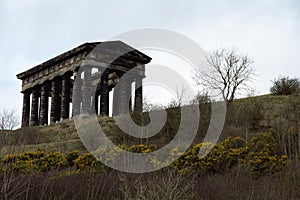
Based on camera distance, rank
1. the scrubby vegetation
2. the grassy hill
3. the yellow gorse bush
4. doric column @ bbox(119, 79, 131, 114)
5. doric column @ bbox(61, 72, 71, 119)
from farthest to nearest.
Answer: doric column @ bbox(61, 72, 71, 119) < doric column @ bbox(119, 79, 131, 114) < the grassy hill < the yellow gorse bush < the scrubby vegetation

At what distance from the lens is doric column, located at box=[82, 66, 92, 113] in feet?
103

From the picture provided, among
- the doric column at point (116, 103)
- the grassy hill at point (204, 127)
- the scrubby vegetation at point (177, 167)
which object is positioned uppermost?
the doric column at point (116, 103)

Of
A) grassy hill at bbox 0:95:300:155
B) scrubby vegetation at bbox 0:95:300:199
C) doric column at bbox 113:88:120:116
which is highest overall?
doric column at bbox 113:88:120:116

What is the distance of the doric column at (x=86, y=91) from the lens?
3125cm

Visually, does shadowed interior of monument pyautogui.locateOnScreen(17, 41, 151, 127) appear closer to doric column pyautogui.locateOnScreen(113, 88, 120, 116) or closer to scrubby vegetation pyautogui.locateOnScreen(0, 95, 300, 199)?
doric column pyautogui.locateOnScreen(113, 88, 120, 116)

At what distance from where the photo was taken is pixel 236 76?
37.8 metres

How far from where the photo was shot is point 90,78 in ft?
105

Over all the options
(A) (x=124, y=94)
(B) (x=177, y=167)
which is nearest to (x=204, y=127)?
(B) (x=177, y=167)

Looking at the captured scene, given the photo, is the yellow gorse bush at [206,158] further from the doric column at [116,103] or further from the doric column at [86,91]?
the doric column at [116,103]

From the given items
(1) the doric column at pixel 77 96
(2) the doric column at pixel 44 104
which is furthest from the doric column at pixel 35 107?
(1) the doric column at pixel 77 96

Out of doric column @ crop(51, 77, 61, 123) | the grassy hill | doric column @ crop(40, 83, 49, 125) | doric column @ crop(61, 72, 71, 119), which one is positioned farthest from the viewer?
doric column @ crop(40, 83, 49, 125)

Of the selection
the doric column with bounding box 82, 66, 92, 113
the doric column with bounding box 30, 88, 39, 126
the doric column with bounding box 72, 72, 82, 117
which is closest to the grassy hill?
the doric column with bounding box 82, 66, 92, 113

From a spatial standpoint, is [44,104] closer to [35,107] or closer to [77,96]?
[35,107]

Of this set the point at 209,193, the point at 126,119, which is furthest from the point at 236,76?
the point at 209,193
